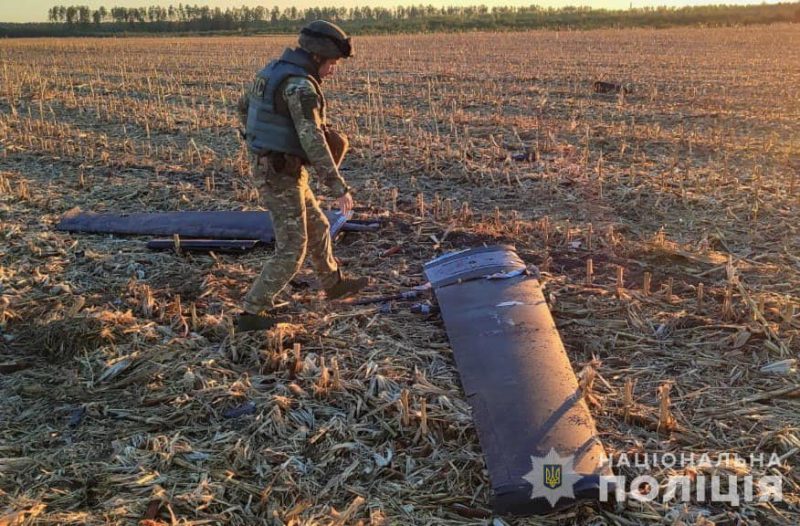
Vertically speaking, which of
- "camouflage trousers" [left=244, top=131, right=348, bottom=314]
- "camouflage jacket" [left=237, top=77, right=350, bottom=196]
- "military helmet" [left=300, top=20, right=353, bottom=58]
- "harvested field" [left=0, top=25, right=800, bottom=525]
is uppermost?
"military helmet" [left=300, top=20, right=353, bottom=58]

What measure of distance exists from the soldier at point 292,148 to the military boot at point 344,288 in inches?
11.7

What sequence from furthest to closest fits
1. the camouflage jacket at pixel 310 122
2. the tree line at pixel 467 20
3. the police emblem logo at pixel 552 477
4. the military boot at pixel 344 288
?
the tree line at pixel 467 20 < the military boot at pixel 344 288 < the camouflage jacket at pixel 310 122 < the police emblem logo at pixel 552 477

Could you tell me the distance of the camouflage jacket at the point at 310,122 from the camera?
3.96m

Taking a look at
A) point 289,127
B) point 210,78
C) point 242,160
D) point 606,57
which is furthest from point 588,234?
point 606,57

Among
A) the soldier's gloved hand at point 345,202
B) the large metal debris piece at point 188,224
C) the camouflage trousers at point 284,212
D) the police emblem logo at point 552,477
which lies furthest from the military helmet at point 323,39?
the police emblem logo at point 552,477

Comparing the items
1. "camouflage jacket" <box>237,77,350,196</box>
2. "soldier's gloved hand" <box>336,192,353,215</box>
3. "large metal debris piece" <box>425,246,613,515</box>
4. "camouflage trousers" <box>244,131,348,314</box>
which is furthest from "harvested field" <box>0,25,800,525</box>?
"camouflage jacket" <box>237,77,350,196</box>

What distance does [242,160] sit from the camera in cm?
920

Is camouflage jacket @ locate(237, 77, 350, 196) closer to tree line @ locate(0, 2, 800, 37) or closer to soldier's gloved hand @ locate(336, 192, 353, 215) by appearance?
soldier's gloved hand @ locate(336, 192, 353, 215)

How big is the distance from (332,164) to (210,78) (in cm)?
1758

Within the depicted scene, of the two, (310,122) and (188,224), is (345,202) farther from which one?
(188,224)

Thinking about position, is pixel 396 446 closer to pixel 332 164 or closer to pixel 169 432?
pixel 169 432

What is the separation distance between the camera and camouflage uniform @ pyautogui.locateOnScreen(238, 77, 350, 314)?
400 centimetres

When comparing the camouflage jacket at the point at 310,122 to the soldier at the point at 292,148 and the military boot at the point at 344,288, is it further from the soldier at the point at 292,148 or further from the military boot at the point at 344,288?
the military boot at the point at 344,288

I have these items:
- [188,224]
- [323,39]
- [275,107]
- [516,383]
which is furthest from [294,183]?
[188,224]
